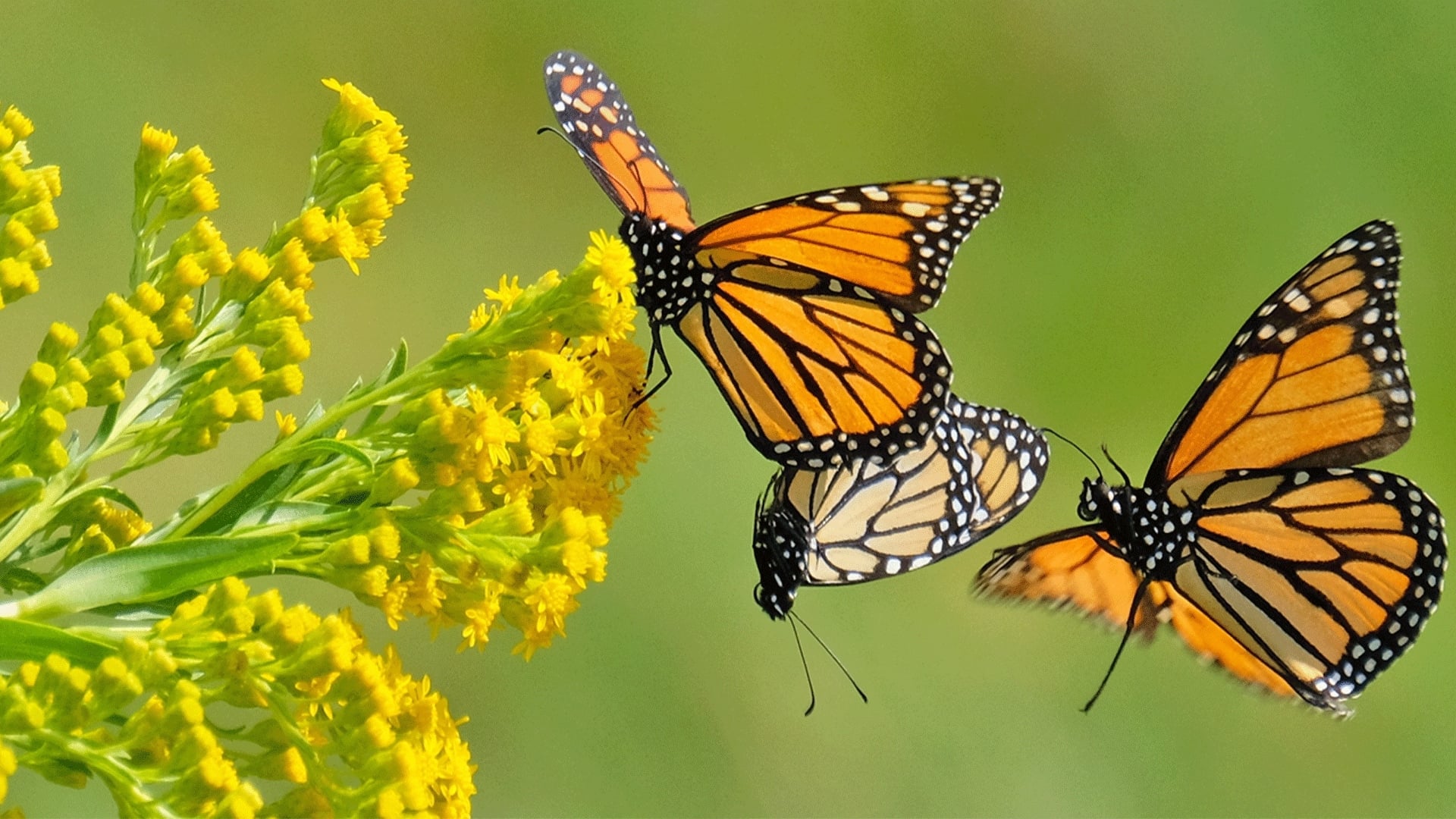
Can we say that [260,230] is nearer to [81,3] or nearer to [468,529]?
[81,3]

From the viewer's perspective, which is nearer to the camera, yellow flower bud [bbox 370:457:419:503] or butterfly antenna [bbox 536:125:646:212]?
yellow flower bud [bbox 370:457:419:503]

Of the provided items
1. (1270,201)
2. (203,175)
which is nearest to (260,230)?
(203,175)

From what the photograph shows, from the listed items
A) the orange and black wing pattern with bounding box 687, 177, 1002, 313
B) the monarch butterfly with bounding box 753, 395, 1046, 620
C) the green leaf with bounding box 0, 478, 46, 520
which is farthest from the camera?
the monarch butterfly with bounding box 753, 395, 1046, 620

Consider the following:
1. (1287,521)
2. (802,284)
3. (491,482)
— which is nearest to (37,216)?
(491,482)

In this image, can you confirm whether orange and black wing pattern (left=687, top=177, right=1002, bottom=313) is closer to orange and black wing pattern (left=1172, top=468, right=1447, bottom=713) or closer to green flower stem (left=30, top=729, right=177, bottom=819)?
orange and black wing pattern (left=1172, top=468, right=1447, bottom=713)

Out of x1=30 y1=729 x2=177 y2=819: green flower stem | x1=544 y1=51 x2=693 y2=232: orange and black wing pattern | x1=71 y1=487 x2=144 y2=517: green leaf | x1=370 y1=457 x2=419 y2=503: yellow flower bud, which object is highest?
x1=544 y1=51 x2=693 y2=232: orange and black wing pattern

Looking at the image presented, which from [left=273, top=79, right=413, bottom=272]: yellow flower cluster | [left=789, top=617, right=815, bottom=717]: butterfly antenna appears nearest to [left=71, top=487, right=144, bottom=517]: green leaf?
[left=273, top=79, right=413, bottom=272]: yellow flower cluster

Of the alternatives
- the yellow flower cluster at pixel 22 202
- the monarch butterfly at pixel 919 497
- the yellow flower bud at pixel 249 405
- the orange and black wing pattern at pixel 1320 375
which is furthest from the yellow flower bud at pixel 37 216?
the orange and black wing pattern at pixel 1320 375
